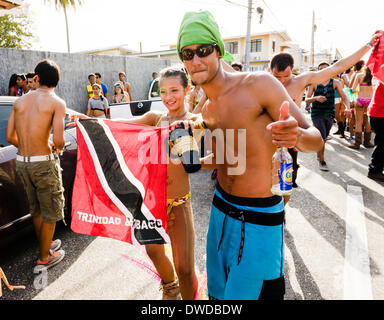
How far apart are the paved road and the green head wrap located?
7.37 feet

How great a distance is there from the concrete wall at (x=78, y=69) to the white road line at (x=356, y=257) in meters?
10.2

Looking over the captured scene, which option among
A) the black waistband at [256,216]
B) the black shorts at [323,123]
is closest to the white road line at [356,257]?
the black waistband at [256,216]

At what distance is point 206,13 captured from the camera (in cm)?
174

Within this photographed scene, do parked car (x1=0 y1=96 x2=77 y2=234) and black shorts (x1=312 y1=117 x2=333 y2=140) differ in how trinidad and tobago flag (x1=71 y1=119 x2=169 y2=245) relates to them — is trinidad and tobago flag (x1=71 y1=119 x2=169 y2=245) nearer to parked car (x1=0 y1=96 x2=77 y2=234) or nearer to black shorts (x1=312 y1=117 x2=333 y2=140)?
parked car (x1=0 y1=96 x2=77 y2=234)

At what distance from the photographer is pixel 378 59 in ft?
12.4

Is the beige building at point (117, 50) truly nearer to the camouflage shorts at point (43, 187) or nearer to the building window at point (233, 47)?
the building window at point (233, 47)

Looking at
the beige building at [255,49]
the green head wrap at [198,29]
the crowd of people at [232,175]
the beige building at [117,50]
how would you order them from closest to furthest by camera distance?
1. the crowd of people at [232,175]
2. the green head wrap at [198,29]
3. the beige building at [255,49]
4. the beige building at [117,50]

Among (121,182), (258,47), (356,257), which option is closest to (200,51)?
(121,182)

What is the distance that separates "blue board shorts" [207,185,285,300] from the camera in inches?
61.1

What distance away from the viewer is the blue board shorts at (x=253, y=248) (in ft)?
5.09

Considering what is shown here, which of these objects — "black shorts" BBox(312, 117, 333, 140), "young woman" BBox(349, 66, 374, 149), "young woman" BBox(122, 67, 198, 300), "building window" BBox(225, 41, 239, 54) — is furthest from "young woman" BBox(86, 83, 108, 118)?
"building window" BBox(225, 41, 239, 54)

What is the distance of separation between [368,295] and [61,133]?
349cm

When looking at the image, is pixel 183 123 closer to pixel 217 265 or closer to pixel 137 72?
pixel 217 265
